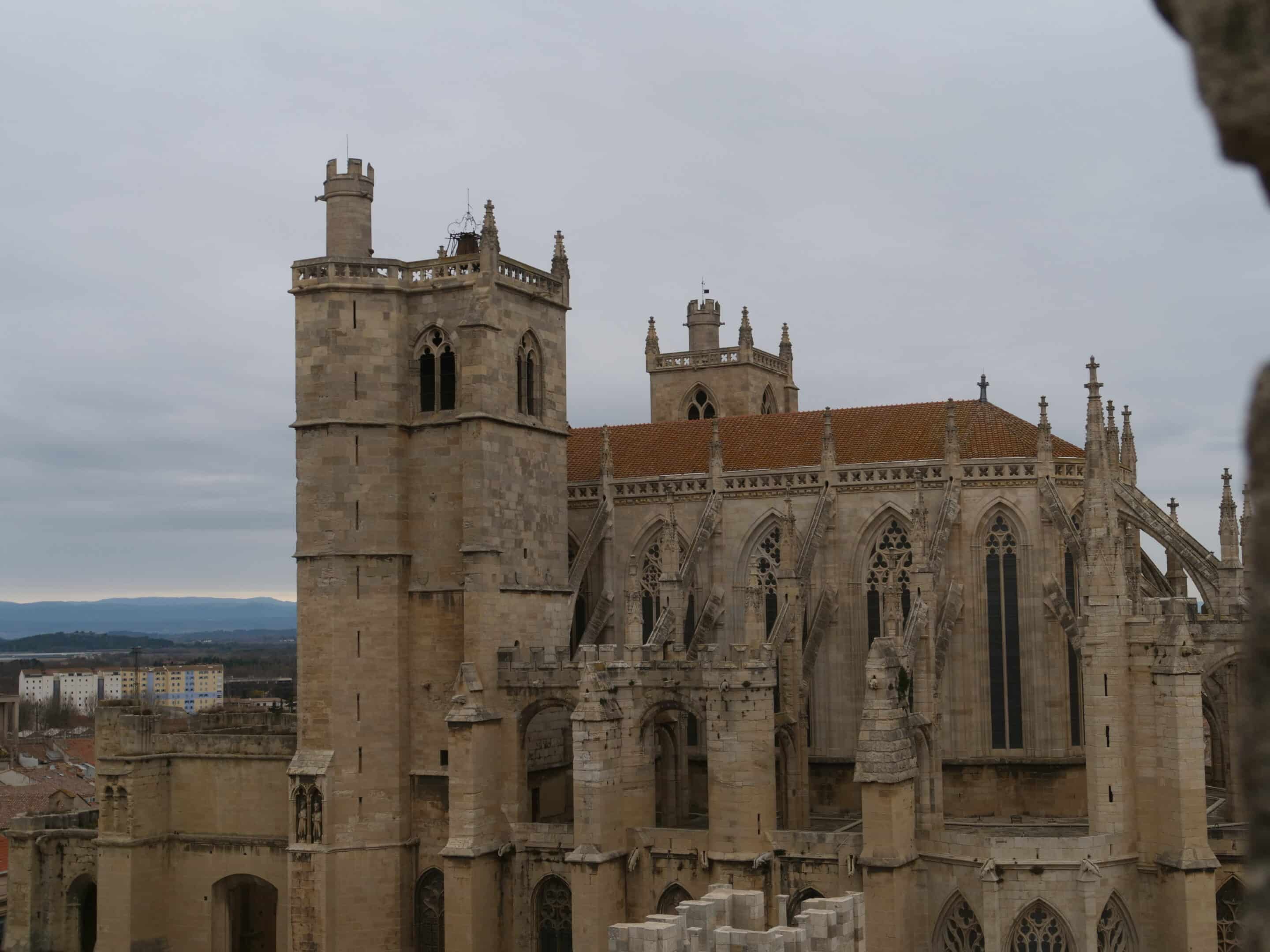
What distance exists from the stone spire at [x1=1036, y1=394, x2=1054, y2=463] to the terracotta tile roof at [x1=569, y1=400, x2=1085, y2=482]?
0.75 meters

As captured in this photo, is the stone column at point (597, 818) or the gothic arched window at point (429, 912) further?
the gothic arched window at point (429, 912)

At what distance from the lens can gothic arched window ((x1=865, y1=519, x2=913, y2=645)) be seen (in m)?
41.8

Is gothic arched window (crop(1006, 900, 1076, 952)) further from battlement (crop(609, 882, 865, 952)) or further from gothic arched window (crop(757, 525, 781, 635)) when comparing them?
gothic arched window (crop(757, 525, 781, 635))

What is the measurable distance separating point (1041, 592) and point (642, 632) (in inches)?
465

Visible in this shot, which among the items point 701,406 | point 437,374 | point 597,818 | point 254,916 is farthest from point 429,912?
point 701,406

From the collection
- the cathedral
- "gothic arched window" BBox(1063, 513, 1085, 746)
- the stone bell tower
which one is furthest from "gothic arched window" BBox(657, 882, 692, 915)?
"gothic arched window" BBox(1063, 513, 1085, 746)

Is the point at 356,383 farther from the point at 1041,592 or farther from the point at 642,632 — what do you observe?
the point at 1041,592

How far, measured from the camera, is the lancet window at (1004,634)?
39.8m

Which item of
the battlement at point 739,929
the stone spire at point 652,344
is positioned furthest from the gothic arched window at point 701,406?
the battlement at point 739,929

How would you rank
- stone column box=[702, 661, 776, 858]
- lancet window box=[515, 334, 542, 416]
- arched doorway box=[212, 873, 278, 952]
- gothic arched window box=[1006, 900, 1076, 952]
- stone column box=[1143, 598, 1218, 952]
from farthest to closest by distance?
1. arched doorway box=[212, 873, 278, 952]
2. lancet window box=[515, 334, 542, 416]
3. stone column box=[702, 661, 776, 858]
4. gothic arched window box=[1006, 900, 1076, 952]
5. stone column box=[1143, 598, 1218, 952]

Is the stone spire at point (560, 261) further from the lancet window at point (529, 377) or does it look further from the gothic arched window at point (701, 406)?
the gothic arched window at point (701, 406)

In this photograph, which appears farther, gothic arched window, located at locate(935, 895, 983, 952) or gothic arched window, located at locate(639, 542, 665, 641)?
gothic arched window, located at locate(639, 542, 665, 641)

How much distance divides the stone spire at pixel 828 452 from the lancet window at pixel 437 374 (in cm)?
1068

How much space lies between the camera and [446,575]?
4072 centimetres
